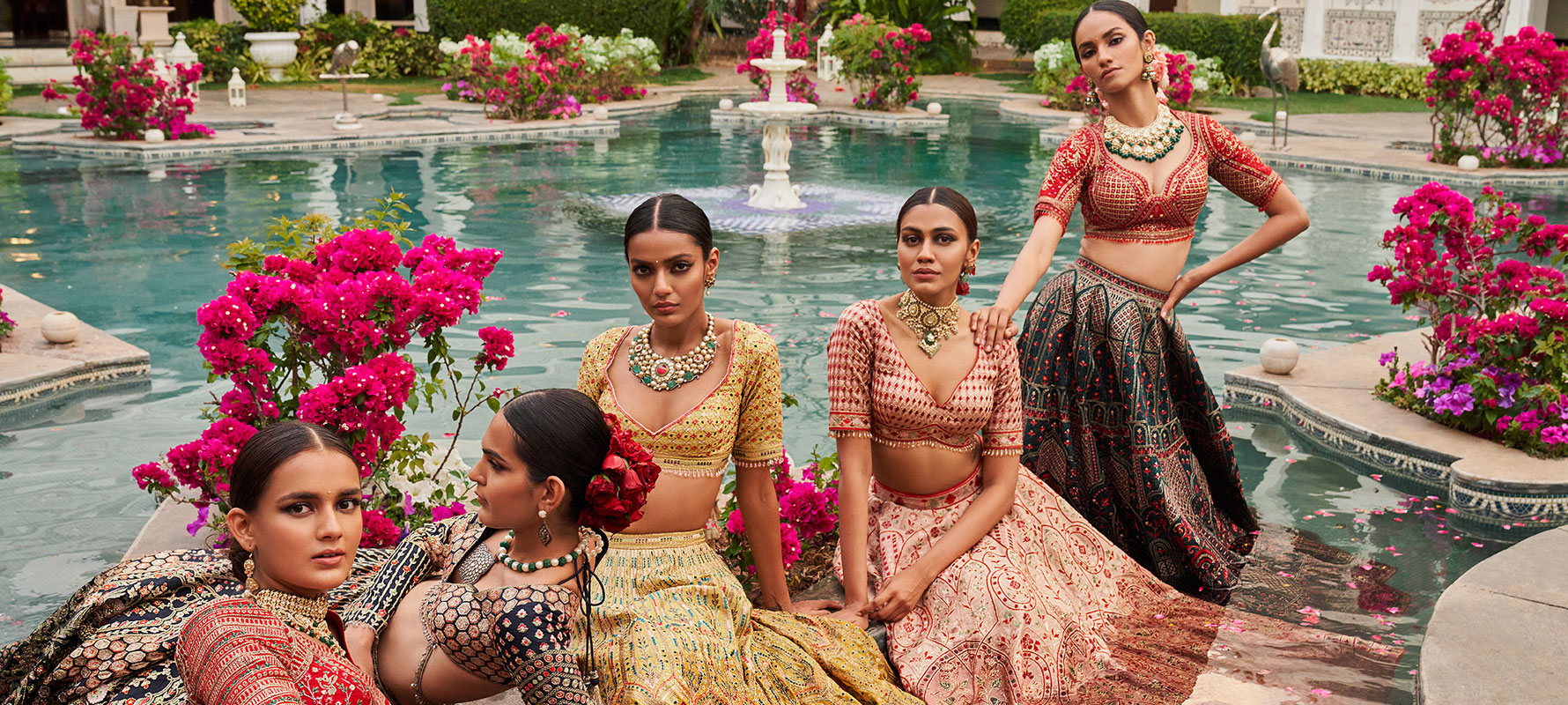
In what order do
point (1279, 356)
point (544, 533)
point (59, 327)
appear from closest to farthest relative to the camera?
1. point (544, 533)
2. point (1279, 356)
3. point (59, 327)

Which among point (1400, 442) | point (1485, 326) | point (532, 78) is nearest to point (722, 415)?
point (1400, 442)

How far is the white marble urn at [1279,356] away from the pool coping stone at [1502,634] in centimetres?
265

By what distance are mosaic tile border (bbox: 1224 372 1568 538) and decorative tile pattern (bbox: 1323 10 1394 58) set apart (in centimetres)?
2167

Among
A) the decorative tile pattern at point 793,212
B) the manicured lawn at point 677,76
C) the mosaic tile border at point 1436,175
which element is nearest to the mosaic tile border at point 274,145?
the decorative tile pattern at point 793,212

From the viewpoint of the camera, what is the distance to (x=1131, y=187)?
4.32 metres

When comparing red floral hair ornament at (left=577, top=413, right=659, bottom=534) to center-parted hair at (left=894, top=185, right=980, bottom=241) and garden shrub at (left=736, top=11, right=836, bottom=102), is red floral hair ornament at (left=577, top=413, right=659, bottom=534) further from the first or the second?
garden shrub at (left=736, top=11, right=836, bottom=102)

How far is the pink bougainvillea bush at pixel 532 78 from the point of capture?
19.9m

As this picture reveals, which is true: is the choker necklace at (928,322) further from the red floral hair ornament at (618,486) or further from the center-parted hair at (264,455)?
the center-parted hair at (264,455)

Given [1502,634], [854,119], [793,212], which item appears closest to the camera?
[1502,634]

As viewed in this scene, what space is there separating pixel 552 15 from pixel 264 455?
87.3 feet

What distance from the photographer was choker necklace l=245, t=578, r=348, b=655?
2.54 meters

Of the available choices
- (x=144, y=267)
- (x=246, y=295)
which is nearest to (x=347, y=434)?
(x=246, y=295)

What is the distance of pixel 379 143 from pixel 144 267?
7515mm

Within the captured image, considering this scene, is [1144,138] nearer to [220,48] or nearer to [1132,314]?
[1132,314]
